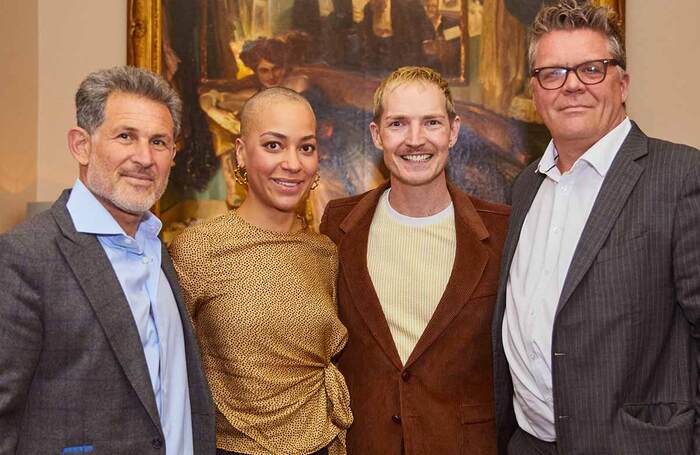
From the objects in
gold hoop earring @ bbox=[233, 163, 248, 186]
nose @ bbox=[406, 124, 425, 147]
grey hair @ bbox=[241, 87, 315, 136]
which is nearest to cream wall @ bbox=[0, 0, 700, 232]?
gold hoop earring @ bbox=[233, 163, 248, 186]

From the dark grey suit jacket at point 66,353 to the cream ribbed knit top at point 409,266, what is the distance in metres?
0.90

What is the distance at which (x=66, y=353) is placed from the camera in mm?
1582

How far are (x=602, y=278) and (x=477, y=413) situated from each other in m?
0.66

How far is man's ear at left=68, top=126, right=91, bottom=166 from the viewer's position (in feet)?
5.99

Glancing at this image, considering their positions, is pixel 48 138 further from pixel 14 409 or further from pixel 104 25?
pixel 14 409

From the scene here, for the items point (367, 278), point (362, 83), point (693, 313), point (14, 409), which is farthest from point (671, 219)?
point (362, 83)

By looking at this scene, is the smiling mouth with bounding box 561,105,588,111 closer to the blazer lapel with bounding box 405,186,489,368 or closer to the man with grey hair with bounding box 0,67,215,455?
the blazer lapel with bounding box 405,186,489,368

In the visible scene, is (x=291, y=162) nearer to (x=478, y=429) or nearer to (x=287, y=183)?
(x=287, y=183)

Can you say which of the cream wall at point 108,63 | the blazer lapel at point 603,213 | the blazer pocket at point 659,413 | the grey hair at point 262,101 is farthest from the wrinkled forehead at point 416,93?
the cream wall at point 108,63

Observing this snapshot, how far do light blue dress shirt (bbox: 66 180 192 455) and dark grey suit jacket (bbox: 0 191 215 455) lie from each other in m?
0.06

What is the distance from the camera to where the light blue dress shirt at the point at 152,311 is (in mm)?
1734

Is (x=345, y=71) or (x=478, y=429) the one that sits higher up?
(x=345, y=71)

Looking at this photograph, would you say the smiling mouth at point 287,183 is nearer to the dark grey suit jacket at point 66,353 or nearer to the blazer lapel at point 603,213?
the dark grey suit jacket at point 66,353

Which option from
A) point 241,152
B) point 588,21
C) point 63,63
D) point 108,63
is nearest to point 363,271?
point 241,152
